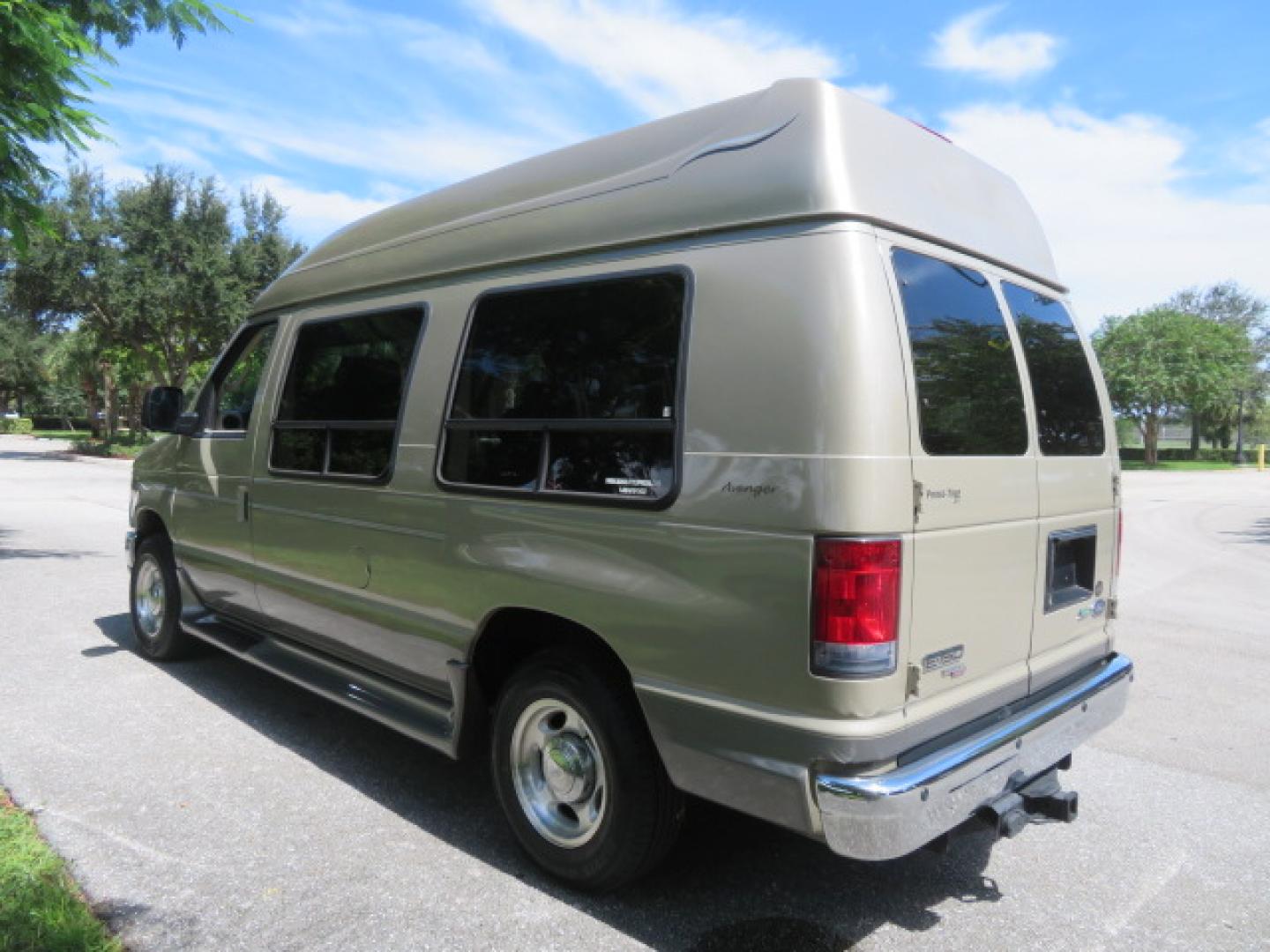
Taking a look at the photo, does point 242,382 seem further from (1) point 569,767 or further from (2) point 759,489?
(2) point 759,489

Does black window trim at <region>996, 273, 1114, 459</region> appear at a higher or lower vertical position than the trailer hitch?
higher

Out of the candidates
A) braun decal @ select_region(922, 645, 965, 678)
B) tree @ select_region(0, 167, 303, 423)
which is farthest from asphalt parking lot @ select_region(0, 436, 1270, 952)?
tree @ select_region(0, 167, 303, 423)

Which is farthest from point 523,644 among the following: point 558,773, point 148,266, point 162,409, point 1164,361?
point 1164,361

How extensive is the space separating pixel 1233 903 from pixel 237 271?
32978 millimetres

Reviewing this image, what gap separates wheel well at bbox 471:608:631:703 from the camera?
310cm

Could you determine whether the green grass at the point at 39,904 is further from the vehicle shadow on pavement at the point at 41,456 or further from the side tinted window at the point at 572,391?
the vehicle shadow on pavement at the point at 41,456

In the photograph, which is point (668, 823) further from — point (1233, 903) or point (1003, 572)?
point (1233, 903)

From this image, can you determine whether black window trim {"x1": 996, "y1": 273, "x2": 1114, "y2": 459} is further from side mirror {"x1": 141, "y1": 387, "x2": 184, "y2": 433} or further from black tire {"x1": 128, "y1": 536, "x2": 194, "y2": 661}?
black tire {"x1": 128, "y1": 536, "x2": 194, "y2": 661}

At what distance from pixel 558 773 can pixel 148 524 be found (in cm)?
416

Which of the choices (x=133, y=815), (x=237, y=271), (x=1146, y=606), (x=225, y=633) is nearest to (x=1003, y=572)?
(x=133, y=815)

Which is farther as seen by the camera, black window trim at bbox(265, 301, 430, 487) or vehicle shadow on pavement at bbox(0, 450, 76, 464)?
vehicle shadow on pavement at bbox(0, 450, 76, 464)

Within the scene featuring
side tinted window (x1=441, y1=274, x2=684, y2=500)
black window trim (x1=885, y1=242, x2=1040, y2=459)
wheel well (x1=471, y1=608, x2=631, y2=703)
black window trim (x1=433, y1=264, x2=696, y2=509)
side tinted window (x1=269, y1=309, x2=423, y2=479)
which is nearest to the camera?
black window trim (x1=885, y1=242, x2=1040, y2=459)

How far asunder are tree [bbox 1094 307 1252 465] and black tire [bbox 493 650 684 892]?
44.6 m

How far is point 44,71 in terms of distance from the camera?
5250 millimetres
